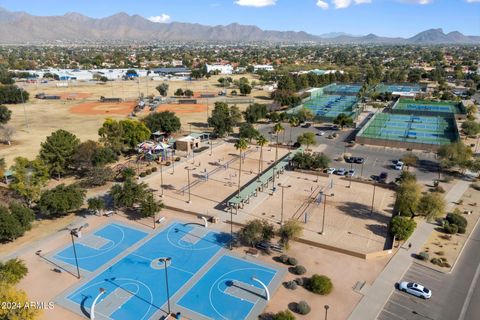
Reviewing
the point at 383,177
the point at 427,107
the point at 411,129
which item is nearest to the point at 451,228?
the point at 383,177

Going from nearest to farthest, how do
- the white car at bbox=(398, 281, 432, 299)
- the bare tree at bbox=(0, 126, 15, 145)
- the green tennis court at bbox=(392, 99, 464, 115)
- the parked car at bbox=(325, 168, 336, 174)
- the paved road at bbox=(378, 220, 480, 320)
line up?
the paved road at bbox=(378, 220, 480, 320)
the white car at bbox=(398, 281, 432, 299)
the parked car at bbox=(325, 168, 336, 174)
the bare tree at bbox=(0, 126, 15, 145)
the green tennis court at bbox=(392, 99, 464, 115)

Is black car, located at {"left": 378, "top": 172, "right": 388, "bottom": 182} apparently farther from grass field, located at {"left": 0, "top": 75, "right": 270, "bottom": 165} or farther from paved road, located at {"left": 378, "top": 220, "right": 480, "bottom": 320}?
grass field, located at {"left": 0, "top": 75, "right": 270, "bottom": 165}

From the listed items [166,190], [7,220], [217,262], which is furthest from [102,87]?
[217,262]

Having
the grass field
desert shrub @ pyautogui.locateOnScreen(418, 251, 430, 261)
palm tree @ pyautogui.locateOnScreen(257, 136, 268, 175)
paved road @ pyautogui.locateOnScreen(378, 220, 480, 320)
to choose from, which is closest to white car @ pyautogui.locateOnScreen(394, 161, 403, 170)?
palm tree @ pyautogui.locateOnScreen(257, 136, 268, 175)

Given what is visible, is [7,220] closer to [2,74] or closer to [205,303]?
[205,303]

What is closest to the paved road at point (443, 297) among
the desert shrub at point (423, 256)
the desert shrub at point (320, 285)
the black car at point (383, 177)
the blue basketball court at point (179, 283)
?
the desert shrub at point (423, 256)

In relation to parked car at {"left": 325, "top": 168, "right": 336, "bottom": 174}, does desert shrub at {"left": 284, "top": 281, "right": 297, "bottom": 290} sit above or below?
below
